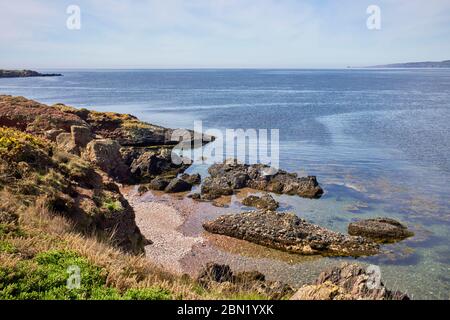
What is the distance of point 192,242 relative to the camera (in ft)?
91.1

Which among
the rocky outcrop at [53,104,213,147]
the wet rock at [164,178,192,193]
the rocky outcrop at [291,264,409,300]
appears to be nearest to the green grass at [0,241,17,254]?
the rocky outcrop at [291,264,409,300]

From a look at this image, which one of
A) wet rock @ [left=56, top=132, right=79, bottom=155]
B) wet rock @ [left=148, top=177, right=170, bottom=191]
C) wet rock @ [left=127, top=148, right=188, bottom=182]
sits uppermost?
wet rock @ [left=56, top=132, right=79, bottom=155]

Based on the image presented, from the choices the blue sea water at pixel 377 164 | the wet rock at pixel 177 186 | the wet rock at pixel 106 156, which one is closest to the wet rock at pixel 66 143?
the wet rock at pixel 106 156

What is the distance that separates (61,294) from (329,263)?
63.0ft

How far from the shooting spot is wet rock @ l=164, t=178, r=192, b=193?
40.4 m

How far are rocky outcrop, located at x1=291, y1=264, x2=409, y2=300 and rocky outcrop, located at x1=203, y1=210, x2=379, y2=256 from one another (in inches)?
390

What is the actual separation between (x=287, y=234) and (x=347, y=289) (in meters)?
13.4

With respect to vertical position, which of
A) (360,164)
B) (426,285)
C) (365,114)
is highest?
(365,114)

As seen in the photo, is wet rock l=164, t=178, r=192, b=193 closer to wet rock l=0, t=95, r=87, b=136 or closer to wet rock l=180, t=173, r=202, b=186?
wet rock l=180, t=173, r=202, b=186

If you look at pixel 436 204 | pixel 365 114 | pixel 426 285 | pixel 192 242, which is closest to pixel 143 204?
pixel 192 242

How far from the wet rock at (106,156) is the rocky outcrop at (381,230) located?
2121cm

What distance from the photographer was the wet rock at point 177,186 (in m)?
40.4

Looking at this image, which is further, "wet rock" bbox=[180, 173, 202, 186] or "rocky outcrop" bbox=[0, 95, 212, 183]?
"wet rock" bbox=[180, 173, 202, 186]

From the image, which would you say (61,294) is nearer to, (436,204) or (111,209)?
(111,209)
